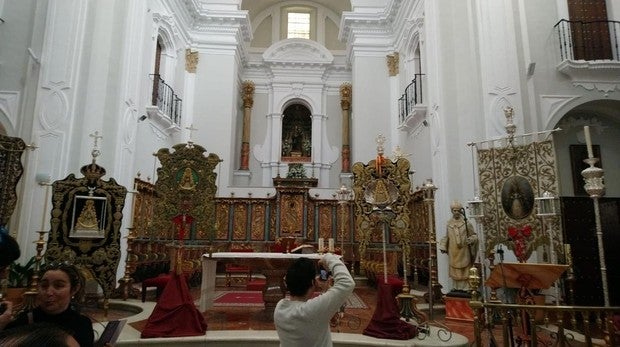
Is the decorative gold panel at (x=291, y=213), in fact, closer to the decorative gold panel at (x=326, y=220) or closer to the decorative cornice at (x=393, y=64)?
the decorative gold panel at (x=326, y=220)

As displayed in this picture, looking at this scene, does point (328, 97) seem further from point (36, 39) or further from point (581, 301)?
point (581, 301)

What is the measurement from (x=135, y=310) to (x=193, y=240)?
4801mm

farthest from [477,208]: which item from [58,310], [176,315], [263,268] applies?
[58,310]

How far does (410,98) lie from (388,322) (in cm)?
956

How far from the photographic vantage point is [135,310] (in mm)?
6941

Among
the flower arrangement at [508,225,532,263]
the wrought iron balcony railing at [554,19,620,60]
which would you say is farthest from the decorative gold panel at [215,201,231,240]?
the wrought iron balcony railing at [554,19,620,60]

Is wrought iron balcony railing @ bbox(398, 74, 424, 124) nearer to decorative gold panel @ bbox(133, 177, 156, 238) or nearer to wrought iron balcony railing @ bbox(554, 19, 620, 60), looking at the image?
wrought iron balcony railing @ bbox(554, 19, 620, 60)

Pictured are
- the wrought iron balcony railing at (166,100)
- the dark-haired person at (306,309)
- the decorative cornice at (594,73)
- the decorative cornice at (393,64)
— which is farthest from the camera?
the decorative cornice at (393,64)

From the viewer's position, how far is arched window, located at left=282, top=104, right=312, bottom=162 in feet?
58.2

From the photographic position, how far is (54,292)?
8.17 ft

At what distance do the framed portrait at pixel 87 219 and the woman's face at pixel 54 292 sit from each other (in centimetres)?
411

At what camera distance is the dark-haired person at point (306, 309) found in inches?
82.4

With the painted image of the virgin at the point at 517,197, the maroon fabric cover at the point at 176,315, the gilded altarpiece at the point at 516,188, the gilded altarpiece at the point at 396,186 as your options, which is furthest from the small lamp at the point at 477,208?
the maroon fabric cover at the point at 176,315

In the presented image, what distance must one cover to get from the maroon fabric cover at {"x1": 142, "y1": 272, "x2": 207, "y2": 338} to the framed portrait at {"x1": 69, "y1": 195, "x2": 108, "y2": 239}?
2040mm
